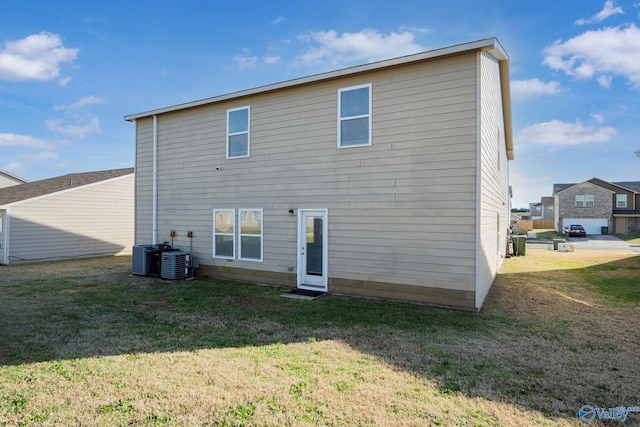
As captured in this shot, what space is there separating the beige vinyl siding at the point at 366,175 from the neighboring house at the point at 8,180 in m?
22.1

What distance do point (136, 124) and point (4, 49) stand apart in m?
6.49

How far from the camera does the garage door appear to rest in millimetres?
37719

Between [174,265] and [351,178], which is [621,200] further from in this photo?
[174,265]

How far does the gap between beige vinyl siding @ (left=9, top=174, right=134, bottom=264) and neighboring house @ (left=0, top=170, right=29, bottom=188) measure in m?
13.6

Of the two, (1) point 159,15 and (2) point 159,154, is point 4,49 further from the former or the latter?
(2) point 159,154

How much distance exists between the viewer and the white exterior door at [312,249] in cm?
826

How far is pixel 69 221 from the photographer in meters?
15.1

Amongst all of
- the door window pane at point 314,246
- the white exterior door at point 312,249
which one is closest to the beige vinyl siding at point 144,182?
the white exterior door at point 312,249

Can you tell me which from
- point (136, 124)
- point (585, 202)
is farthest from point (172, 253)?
point (585, 202)

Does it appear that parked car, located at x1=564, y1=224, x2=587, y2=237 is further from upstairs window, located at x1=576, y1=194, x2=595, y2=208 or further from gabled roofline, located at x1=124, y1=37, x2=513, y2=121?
gabled roofline, located at x1=124, y1=37, x2=513, y2=121

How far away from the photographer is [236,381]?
3613 millimetres

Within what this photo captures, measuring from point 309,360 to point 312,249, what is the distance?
4.37 m

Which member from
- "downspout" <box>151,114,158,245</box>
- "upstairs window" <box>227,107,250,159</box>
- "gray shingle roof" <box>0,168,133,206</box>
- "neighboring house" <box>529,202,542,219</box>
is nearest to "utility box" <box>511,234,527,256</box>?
"upstairs window" <box>227,107,250,159</box>

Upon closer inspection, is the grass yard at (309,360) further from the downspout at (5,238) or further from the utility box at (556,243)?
the utility box at (556,243)
